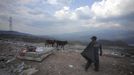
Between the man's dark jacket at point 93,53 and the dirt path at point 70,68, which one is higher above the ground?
the man's dark jacket at point 93,53

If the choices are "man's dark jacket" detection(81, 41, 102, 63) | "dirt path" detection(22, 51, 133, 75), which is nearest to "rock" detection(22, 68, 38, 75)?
"dirt path" detection(22, 51, 133, 75)

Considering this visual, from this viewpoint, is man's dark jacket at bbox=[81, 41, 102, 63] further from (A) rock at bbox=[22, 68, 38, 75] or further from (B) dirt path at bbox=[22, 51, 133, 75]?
(A) rock at bbox=[22, 68, 38, 75]

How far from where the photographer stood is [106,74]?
29.4 feet

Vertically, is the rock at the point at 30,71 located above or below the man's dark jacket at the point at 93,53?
below

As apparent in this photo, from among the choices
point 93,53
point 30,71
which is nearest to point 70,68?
point 93,53

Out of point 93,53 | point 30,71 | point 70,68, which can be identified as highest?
point 93,53

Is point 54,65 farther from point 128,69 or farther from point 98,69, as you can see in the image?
point 128,69

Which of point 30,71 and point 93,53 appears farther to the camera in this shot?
point 30,71

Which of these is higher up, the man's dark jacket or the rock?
the man's dark jacket

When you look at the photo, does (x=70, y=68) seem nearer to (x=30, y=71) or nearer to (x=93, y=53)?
(x=93, y=53)

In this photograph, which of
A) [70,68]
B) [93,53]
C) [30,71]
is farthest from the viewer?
[70,68]

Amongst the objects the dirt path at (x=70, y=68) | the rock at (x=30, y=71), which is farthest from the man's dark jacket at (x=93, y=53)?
the rock at (x=30, y=71)

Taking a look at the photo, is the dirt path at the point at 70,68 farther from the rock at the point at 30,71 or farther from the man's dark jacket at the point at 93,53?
the man's dark jacket at the point at 93,53

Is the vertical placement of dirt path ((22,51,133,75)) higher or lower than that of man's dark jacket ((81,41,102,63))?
lower
